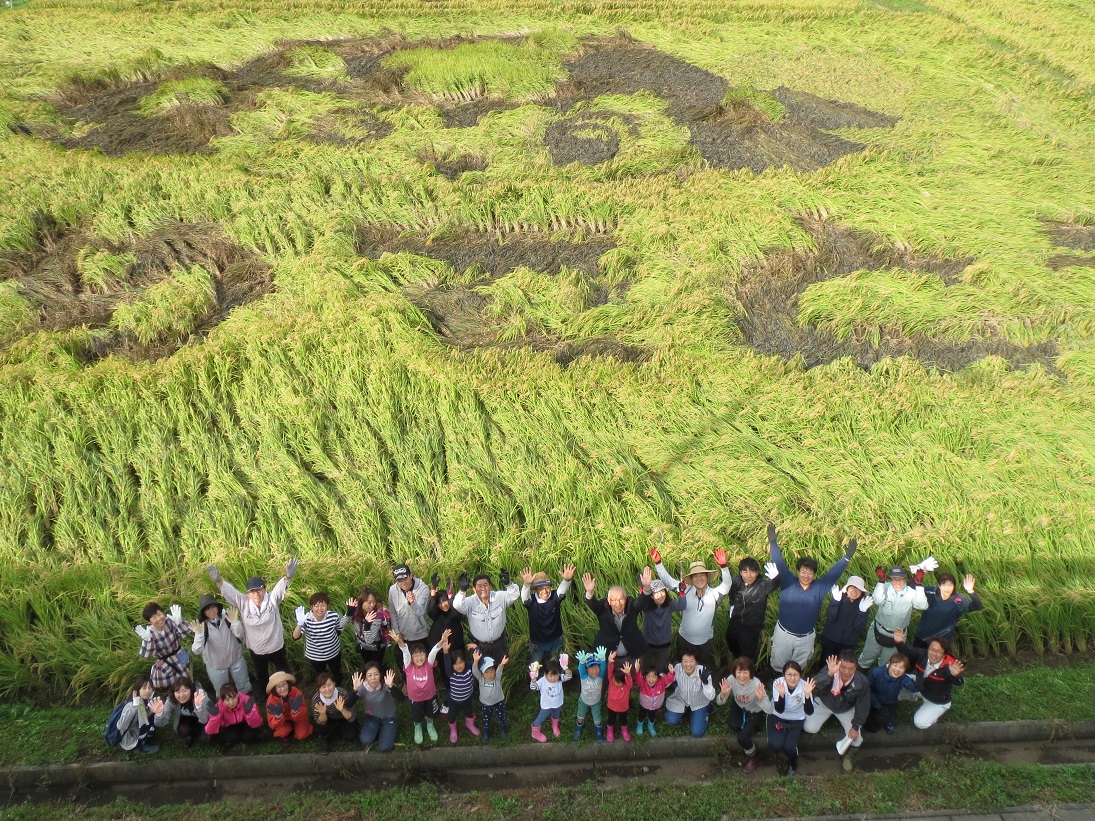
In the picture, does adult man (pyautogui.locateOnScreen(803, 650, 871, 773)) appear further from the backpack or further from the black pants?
the backpack

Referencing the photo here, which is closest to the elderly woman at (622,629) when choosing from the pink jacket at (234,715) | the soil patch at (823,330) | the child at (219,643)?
the pink jacket at (234,715)

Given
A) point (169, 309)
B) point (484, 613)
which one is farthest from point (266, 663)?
point (169, 309)

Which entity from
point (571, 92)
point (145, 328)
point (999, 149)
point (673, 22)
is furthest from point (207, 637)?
point (673, 22)

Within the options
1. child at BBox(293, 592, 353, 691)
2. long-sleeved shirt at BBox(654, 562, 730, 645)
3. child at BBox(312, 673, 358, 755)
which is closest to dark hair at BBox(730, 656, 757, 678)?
long-sleeved shirt at BBox(654, 562, 730, 645)

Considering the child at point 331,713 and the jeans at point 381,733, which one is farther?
the jeans at point 381,733

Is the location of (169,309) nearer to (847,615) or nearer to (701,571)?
(701,571)

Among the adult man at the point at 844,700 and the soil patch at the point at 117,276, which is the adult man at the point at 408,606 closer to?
the adult man at the point at 844,700
